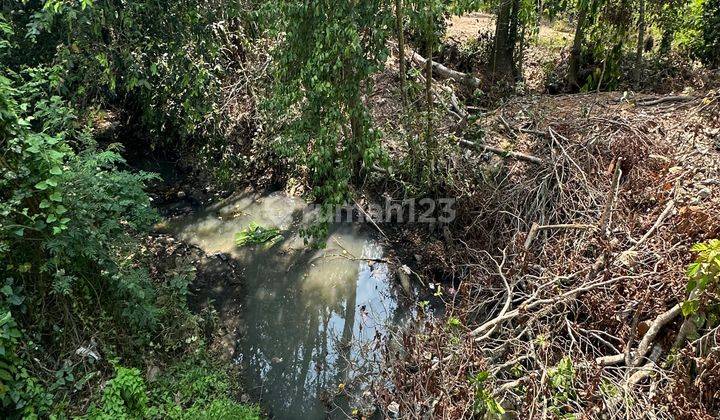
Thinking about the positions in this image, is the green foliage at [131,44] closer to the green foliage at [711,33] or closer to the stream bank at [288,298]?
the stream bank at [288,298]

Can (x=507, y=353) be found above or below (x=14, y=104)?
below

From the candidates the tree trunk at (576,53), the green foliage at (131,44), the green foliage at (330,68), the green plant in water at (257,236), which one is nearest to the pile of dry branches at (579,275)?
the green foliage at (330,68)

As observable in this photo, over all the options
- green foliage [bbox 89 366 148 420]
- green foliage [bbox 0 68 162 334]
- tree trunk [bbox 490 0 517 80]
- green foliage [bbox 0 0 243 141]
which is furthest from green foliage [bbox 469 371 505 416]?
tree trunk [bbox 490 0 517 80]

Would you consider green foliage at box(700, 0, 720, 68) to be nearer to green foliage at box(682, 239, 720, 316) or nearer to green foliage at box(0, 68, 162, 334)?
green foliage at box(682, 239, 720, 316)

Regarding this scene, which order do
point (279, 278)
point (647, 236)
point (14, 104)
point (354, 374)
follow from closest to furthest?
point (14, 104) < point (647, 236) < point (354, 374) < point (279, 278)

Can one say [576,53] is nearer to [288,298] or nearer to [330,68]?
[330,68]

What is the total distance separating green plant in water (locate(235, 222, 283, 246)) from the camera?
19.8 ft

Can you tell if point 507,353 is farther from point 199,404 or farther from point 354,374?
point 199,404

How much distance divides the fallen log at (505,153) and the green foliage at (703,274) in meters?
2.35

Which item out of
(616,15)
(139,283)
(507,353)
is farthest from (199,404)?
(616,15)

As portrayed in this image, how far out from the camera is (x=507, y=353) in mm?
3693

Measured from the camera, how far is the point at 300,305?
518 cm

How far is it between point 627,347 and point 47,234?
4.22 m

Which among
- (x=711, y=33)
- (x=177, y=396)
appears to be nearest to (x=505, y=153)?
(x=711, y=33)
